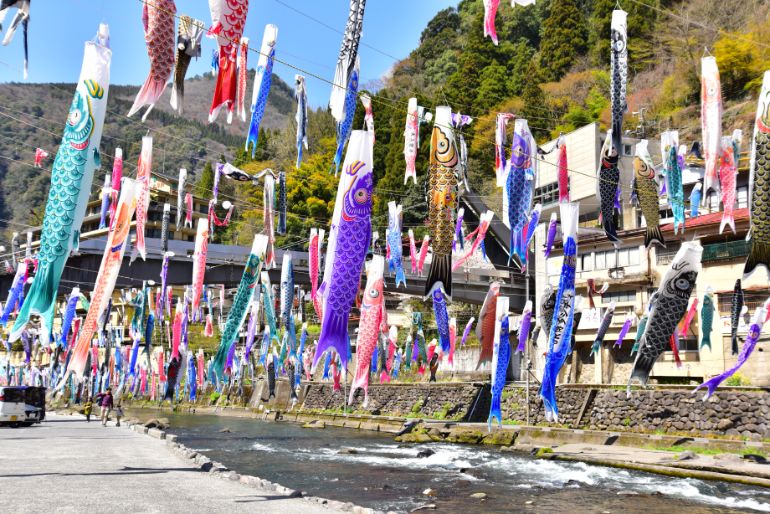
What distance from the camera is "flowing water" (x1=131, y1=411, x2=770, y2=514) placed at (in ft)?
50.7

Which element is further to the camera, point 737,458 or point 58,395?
point 58,395

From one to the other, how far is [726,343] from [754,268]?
1845cm

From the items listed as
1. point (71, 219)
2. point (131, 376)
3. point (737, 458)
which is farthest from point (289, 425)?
point (71, 219)

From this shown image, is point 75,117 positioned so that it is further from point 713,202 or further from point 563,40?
point 563,40

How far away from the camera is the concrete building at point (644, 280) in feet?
95.2

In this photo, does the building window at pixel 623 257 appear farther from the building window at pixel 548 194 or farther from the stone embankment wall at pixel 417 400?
the building window at pixel 548 194

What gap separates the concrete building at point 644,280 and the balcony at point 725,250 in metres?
0.04

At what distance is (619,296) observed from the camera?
35.0 m

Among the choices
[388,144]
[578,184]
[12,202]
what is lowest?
[578,184]

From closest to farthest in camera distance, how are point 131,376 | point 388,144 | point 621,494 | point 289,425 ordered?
point 621,494 → point 289,425 → point 131,376 → point 388,144

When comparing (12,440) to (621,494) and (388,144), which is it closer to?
(621,494)

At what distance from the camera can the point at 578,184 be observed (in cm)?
4288

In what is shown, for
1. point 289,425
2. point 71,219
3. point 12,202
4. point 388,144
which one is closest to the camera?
point 71,219

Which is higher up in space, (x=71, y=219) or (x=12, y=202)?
(x=12, y=202)
